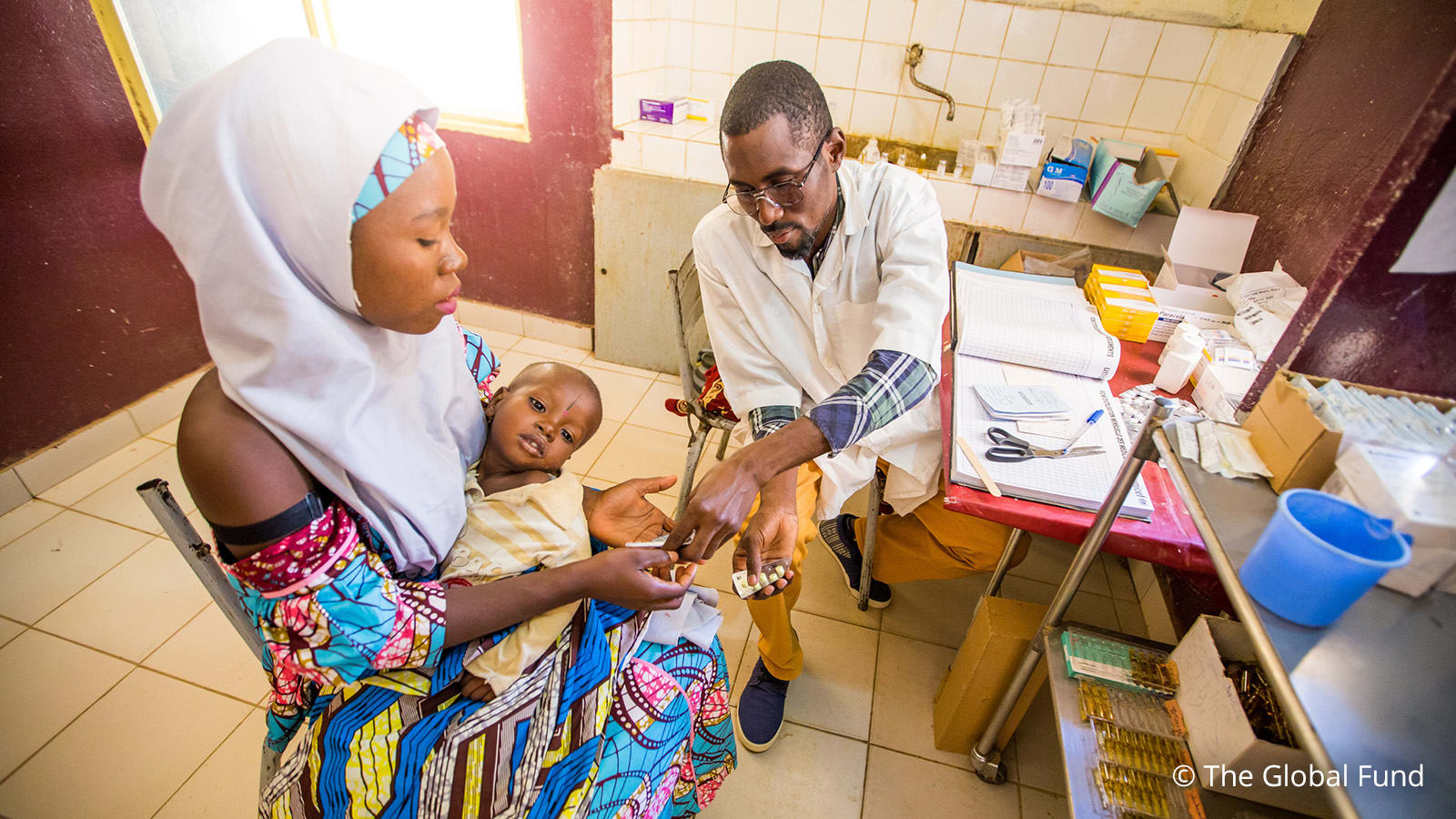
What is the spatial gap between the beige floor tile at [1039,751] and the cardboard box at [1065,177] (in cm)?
176

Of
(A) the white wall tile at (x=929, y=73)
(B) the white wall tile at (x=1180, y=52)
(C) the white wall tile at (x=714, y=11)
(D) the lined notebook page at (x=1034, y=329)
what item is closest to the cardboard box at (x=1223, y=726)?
(D) the lined notebook page at (x=1034, y=329)

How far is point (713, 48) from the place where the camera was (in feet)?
9.92

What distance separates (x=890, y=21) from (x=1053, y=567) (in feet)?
7.71

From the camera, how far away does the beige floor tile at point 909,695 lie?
5.76ft

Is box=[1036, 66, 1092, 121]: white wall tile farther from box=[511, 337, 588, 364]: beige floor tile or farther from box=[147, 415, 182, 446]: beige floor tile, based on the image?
box=[147, 415, 182, 446]: beige floor tile

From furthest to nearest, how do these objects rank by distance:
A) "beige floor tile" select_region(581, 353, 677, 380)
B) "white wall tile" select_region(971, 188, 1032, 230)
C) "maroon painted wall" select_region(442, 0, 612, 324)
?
1. "beige floor tile" select_region(581, 353, 677, 380)
2. "maroon painted wall" select_region(442, 0, 612, 324)
3. "white wall tile" select_region(971, 188, 1032, 230)

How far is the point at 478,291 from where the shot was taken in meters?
3.44

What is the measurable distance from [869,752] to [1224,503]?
1209 mm

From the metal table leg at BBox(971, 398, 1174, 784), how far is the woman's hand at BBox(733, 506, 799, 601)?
21.8 inches

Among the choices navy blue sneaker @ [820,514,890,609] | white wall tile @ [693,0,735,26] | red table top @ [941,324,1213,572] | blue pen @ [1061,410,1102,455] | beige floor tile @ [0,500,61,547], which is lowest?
beige floor tile @ [0,500,61,547]

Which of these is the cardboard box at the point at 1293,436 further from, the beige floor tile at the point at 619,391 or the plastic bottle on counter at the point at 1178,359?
the beige floor tile at the point at 619,391

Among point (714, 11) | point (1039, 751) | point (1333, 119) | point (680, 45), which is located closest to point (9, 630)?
point (1039, 751)

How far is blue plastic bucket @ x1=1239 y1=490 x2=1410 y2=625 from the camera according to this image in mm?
682

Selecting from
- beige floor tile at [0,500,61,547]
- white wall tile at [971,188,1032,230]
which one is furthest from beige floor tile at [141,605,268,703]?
white wall tile at [971,188,1032,230]
